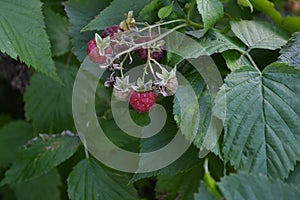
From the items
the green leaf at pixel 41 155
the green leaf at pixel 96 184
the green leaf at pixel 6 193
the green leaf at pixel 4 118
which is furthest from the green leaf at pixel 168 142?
the green leaf at pixel 4 118

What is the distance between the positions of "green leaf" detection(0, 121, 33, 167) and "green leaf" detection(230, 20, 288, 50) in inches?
39.1

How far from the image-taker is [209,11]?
42.8 inches

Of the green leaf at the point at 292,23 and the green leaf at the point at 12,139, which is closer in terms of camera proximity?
the green leaf at the point at 292,23

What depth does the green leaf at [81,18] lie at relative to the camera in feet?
4.20

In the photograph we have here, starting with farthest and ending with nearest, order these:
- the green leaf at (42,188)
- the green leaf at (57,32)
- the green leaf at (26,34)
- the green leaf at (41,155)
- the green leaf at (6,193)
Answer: the green leaf at (6,193) < the green leaf at (42,188) < the green leaf at (57,32) < the green leaf at (41,155) < the green leaf at (26,34)

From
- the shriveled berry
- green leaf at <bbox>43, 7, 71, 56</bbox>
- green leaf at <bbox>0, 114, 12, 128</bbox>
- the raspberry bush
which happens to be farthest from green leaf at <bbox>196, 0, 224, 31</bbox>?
green leaf at <bbox>0, 114, 12, 128</bbox>

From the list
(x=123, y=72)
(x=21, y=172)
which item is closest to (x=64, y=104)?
(x=21, y=172)

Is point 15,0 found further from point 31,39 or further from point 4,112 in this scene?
point 4,112

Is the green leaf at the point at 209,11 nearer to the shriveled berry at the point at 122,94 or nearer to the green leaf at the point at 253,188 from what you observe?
the shriveled berry at the point at 122,94

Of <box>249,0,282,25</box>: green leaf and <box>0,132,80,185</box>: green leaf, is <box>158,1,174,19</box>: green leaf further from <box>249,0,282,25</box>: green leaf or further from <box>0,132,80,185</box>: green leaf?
<box>0,132,80,185</box>: green leaf

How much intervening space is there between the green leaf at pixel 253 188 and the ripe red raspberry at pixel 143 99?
29cm

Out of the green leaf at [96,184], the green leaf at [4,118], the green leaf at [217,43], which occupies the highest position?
A: the green leaf at [217,43]

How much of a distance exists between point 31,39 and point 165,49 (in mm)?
357

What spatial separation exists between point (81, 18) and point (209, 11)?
0.38m
